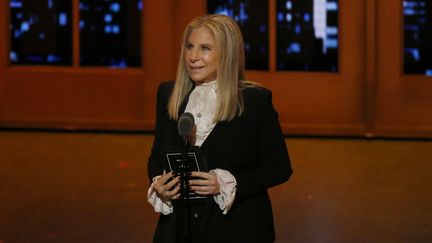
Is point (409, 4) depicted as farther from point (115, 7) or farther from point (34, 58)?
point (34, 58)

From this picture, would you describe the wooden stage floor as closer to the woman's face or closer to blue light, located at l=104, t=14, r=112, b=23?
blue light, located at l=104, t=14, r=112, b=23

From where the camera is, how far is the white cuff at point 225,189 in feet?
8.38

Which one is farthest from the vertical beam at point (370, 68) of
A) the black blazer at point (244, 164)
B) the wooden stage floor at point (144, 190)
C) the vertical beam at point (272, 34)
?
the black blazer at point (244, 164)

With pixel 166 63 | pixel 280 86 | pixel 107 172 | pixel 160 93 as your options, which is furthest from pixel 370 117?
pixel 160 93

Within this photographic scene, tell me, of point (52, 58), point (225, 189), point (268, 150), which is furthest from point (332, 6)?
point (225, 189)

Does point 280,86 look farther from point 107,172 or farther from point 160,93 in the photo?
point 160,93

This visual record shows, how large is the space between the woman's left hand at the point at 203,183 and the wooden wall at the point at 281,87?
402 cm

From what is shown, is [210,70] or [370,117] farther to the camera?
[370,117]

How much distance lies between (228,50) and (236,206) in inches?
16.8

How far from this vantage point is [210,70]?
266cm

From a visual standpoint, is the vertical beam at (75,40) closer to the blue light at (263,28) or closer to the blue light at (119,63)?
the blue light at (119,63)

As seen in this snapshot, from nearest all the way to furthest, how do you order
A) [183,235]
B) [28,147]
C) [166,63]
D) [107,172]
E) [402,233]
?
[183,235]
[402,233]
[107,172]
[28,147]
[166,63]

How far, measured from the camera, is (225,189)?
2555 mm

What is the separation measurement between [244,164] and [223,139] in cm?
10
